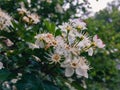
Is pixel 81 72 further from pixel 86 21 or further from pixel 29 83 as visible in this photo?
pixel 86 21

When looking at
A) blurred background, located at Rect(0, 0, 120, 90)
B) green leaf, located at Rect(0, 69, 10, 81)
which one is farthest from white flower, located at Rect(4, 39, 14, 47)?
blurred background, located at Rect(0, 0, 120, 90)

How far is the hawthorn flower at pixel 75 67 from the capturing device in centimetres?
174

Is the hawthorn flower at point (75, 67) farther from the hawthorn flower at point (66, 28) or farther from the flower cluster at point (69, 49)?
the hawthorn flower at point (66, 28)

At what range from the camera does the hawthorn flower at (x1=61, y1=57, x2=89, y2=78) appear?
1.74 metres

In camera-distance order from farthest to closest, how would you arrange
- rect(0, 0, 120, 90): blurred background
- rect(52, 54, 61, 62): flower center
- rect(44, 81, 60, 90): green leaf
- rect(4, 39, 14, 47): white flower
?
rect(0, 0, 120, 90): blurred background < rect(4, 39, 14, 47): white flower < rect(44, 81, 60, 90): green leaf < rect(52, 54, 61, 62): flower center

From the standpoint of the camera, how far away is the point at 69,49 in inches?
68.2

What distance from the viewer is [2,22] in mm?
2117

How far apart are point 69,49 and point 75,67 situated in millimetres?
84

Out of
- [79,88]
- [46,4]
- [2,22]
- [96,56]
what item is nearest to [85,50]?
[79,88]

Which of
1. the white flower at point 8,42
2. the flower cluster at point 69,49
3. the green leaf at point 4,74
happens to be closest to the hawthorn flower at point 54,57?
the flower cluster at point 69,49

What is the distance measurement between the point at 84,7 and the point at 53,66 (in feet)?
9.04

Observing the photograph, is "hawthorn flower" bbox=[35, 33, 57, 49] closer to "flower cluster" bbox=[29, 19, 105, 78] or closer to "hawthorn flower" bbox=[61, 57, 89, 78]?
"flower cluster" bbox=[29, 19, 105, 78]

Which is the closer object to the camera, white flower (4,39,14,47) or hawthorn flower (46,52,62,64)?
hawthorn flower (46,52,62,64)

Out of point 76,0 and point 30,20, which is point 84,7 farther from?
point 30,20
